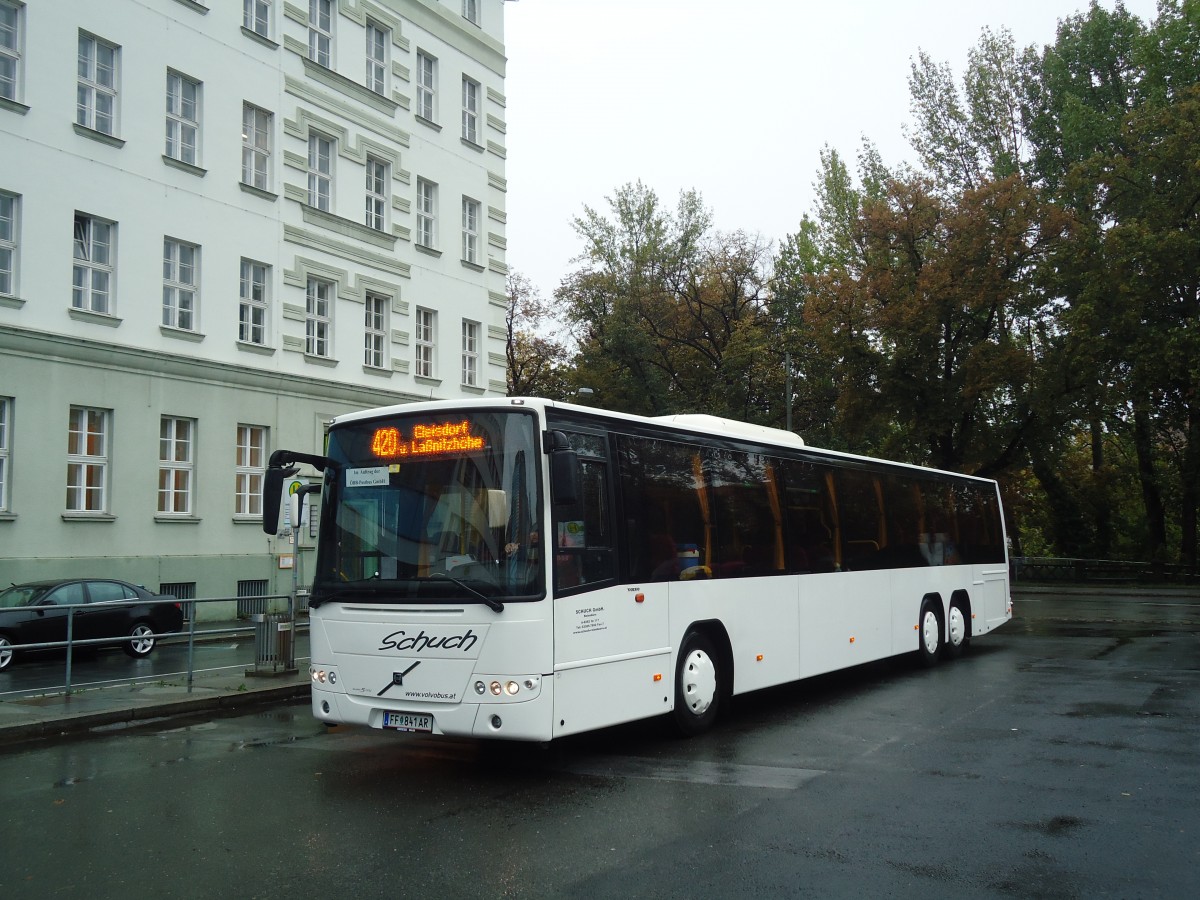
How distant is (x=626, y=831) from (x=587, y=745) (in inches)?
135

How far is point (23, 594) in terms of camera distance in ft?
59.4

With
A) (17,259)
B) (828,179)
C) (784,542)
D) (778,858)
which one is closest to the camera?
(778,858)

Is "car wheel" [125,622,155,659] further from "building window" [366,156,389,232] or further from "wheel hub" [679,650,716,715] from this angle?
"building window" [366,156,389,232]

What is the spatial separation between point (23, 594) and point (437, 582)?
12.5m

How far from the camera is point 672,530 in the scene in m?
10.3

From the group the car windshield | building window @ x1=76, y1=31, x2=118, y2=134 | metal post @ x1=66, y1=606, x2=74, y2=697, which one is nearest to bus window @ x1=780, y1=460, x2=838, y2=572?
metal post @ x1=66, y1=606, x2=74, y2=697

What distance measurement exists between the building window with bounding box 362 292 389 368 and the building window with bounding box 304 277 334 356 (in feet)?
4.50

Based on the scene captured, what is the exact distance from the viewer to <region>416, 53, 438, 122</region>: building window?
33.0 meters

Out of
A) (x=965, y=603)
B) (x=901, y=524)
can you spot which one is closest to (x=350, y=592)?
(x=901, y=524)

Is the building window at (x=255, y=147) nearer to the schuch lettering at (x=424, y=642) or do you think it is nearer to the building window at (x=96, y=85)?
the building window at (x=96, y=85)

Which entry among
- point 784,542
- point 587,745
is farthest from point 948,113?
point 587,745

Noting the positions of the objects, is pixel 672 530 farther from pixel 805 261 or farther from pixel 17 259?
pixel 805 261

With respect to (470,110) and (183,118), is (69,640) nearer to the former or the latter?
(183,118)

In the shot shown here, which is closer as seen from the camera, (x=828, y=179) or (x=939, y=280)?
(x=939, y=280)
